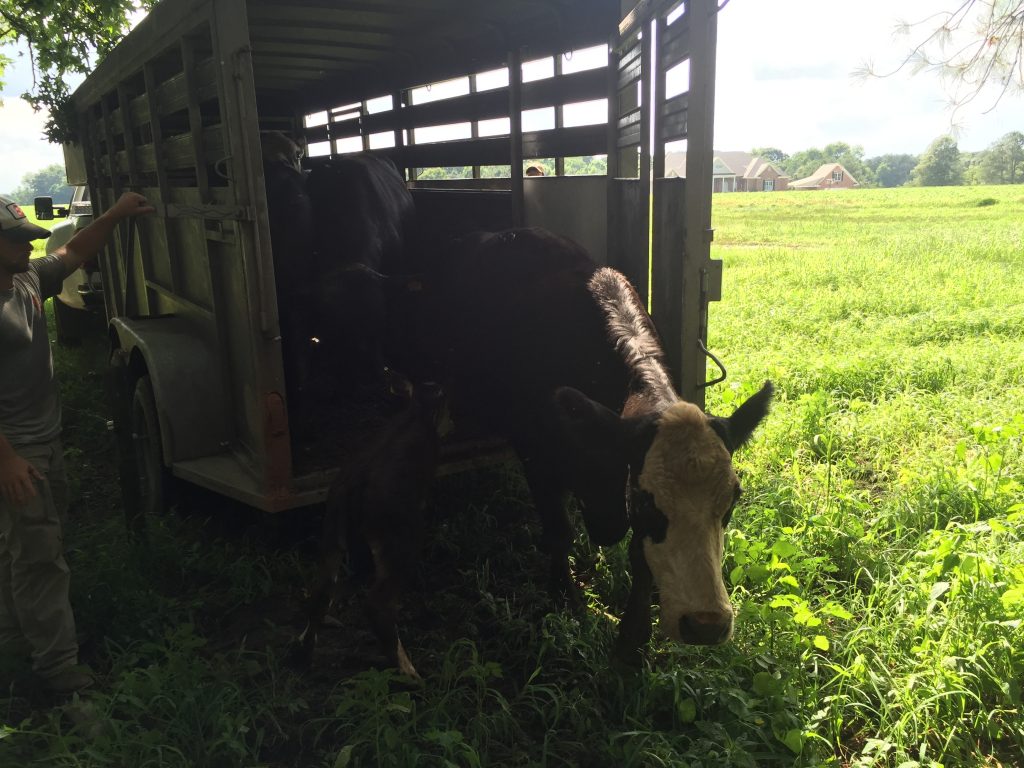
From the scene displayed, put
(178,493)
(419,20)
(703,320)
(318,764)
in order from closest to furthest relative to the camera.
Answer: (318,764) → (703,320) → (178,493) → (419,20)

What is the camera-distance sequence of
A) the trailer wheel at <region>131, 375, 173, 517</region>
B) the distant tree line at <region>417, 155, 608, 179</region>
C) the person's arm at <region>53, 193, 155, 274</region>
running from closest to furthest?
the person's arm at <region>53, 193, 155, 274</region>
the trailer wheel at <region>131, 375, 173, 517</region>
the distant tree line at <region>417, 155, 608, 179</region>

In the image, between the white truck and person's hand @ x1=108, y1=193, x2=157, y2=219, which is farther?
the white truck

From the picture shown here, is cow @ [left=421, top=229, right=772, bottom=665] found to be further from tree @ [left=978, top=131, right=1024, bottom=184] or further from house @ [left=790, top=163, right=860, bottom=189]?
house @ [left=790, top=163, right=860, bottom=189]

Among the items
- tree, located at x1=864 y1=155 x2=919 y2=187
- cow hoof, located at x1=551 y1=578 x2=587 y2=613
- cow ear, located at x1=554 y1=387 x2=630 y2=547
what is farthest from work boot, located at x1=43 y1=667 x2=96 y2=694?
tree, located at x1=864 y1=155 x2=919 y2=187

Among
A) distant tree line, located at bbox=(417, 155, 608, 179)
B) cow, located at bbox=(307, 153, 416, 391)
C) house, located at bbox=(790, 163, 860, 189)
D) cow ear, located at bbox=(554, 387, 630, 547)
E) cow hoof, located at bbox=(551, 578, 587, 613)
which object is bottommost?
cow hoof, located at bbox=(551, 578, 587, 613)

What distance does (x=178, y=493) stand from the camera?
4324 mm

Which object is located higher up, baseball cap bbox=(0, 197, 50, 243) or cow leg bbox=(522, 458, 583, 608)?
baseball cap bbox=(0, 197, 50, 243)

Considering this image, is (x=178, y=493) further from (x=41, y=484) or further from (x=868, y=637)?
(x=868, y=637)

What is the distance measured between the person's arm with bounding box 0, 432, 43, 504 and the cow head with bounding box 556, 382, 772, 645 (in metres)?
2.08

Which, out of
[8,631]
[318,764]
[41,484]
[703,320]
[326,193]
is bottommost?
[318,764]

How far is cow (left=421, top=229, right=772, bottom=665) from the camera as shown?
8.14 ft

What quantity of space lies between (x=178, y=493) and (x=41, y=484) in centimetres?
127

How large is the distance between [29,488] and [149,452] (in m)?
1.52

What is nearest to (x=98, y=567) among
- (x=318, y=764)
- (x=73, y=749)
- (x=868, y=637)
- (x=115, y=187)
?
(x=73, y=749)
